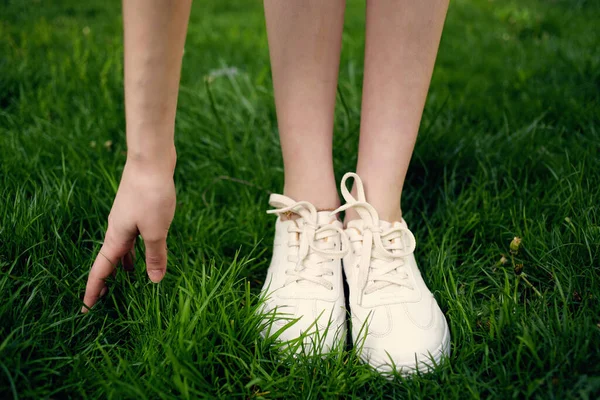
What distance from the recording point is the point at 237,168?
5.08ft

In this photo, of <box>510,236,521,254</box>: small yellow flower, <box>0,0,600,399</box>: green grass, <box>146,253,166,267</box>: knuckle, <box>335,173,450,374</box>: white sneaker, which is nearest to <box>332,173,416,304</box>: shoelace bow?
<box>335,173,450,374</box>: white sneaker

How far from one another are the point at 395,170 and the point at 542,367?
1.66 feet

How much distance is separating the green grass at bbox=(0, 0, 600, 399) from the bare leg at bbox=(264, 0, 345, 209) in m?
0.24

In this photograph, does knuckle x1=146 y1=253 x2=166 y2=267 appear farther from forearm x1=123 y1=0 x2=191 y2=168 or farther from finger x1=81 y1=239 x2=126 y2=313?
forearm x1=123 y1=0 x2=191 y2=168

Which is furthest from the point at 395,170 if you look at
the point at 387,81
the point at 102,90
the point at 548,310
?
the point at 102,90

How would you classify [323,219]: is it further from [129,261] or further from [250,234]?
[129,261]

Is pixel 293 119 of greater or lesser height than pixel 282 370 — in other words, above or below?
above

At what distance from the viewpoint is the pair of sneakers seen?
0.95 m

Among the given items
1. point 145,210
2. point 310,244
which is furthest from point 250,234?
point 145,210

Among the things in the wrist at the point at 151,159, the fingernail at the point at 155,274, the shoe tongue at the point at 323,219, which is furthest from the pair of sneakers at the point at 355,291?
the wrist at the point at 151,159

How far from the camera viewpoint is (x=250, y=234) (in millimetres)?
1292

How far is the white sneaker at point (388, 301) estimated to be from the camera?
94cm

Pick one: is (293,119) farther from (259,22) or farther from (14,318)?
(259,22)

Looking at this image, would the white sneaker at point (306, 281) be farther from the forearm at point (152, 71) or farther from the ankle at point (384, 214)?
the forearm at point (152, 71)
